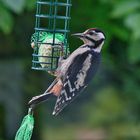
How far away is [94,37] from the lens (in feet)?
16.1

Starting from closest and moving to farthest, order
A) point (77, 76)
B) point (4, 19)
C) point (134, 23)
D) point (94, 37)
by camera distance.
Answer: point (77, 76) < point (94, 37) < point (134, 23) < point (4, 19)

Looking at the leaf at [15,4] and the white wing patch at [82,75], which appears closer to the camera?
the white wing patch at [82,75]

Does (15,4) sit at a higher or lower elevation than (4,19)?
higher

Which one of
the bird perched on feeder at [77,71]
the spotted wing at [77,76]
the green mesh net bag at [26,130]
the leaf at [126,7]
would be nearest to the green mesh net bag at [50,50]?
the bird perched on feeder at [77,71]

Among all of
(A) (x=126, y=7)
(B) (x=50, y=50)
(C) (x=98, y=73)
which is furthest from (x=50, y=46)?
(C) (x=98, y=73)

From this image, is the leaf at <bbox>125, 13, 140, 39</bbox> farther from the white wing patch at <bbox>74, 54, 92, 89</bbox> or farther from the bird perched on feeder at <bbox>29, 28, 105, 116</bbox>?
the white wing patch at <bbox>74, 54, 92, 89</bbox>

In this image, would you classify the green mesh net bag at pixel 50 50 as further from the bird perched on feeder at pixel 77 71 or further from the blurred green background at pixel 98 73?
the blurred green background at pixel 98 73

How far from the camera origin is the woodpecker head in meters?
4.89

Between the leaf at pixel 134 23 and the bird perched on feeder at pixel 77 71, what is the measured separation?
0.69 metres

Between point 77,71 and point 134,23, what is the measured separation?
101 cm

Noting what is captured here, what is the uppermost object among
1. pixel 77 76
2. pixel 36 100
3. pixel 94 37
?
pixel 94 37

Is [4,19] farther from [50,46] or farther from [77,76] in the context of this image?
[77,76]

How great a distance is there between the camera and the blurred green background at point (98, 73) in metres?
6.09

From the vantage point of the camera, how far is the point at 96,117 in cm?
1005
